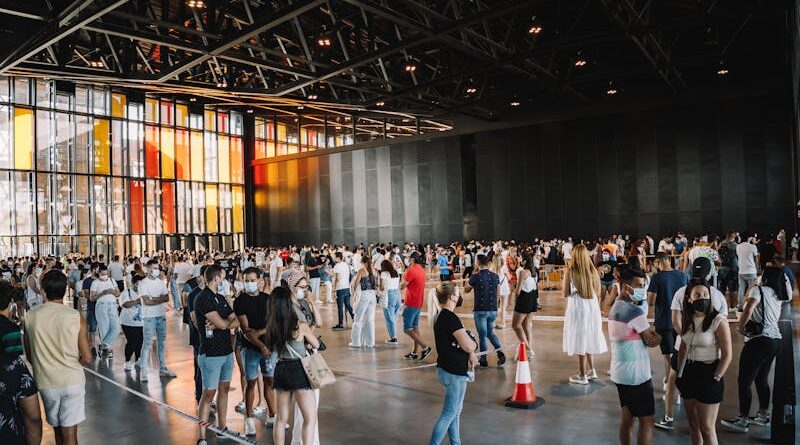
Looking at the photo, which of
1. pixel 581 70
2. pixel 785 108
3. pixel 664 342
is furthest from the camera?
pixel 581 70

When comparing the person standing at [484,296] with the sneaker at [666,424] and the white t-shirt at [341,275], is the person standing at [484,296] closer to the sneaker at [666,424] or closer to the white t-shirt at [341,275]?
the sneaker at [666,424]

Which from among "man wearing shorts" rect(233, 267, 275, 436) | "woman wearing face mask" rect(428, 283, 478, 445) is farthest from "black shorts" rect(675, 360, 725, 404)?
"man wearing shorts" rect(233, 267, 275, 436)

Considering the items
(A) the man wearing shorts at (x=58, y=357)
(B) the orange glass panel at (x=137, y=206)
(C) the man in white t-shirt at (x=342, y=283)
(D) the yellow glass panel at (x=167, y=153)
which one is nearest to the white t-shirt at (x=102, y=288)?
(C) the man in white t-shirt at (x=342, y=283)

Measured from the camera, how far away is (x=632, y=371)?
4.38 m

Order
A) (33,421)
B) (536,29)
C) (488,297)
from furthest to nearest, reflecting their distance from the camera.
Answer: (536,29)
(488,297)
(33,421)

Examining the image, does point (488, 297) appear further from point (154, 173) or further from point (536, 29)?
point (154, 173)

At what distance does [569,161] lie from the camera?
29484mm

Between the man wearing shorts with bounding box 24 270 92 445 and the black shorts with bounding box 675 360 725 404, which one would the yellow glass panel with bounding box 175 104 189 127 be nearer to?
the man wearing shorts with bounding box 24 270 92 445

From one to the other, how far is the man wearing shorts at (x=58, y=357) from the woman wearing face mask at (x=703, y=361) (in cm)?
473

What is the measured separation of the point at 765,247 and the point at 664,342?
147cm

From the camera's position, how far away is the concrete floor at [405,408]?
18.6 feet

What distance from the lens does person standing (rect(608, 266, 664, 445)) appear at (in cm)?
434

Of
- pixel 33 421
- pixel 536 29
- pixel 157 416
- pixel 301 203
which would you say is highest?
pixel 536 29

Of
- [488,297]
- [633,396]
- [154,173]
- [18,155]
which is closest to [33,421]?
[633,396]
